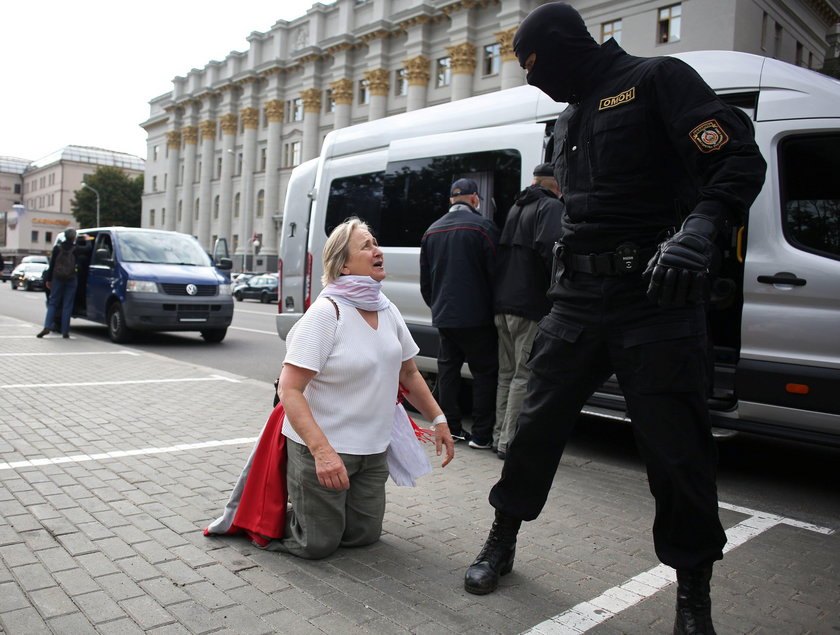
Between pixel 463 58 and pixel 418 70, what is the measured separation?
4.57m

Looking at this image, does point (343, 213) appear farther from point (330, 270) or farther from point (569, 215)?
point (569, 215)

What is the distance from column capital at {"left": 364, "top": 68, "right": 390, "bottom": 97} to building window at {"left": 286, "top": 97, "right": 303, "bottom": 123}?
1096cm

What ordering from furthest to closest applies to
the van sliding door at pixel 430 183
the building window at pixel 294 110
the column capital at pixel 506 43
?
the building window at pixel 294 110 → the column capital at pixel 506 43 → the van sliding door at pixel 430 183

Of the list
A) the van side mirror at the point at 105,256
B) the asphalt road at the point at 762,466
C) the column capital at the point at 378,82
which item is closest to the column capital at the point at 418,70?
the column capital at the point at 378,82

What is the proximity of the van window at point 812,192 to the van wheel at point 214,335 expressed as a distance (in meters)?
10.1

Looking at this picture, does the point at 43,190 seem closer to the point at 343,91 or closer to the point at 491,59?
the point at 343,91

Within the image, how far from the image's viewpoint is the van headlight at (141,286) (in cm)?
1183

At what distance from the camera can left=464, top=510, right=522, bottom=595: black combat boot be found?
295 cm

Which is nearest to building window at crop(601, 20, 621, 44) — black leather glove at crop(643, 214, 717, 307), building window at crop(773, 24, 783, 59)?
building window at crop(773, 24, 783, 59)

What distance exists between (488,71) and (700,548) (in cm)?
5007

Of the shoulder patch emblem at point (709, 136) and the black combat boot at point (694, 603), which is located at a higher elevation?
the shoulder patch emblem at point (709, 136)

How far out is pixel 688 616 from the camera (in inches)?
97.8

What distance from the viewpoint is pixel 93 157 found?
126 metres

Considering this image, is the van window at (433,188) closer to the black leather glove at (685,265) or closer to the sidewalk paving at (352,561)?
the sidewalk paving at (352,561)
